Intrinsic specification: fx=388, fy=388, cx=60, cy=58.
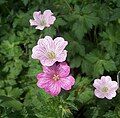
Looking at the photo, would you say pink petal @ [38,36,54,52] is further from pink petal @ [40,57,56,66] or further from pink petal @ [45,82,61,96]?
pink petal @ [45,82,61,96]

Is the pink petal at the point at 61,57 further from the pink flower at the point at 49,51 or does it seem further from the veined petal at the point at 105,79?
the veined petal at the point at 105,79

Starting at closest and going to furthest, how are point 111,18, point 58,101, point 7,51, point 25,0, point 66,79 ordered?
1. point 66,79
2. point 58,101
3. point 111,18
4. point 25,0
5. point 7,51

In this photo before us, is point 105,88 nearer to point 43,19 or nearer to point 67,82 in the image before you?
point 67,82

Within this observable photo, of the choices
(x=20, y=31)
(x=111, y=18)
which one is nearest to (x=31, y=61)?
(x=20, y=31)

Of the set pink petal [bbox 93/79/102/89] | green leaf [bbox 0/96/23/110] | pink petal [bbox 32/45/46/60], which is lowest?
green leaf [bbox 0/96/23/110]

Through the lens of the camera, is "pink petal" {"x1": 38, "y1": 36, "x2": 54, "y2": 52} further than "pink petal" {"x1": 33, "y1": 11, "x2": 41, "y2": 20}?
No

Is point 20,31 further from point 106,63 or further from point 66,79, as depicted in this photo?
point 66,79

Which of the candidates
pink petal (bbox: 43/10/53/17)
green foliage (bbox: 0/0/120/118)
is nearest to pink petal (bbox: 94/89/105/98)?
green foliage (bbox: 0/0/120/118)

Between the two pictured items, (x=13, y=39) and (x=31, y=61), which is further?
(x=13, y=39)

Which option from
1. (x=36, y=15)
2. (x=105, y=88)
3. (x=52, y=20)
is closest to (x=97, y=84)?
(x=105, y=88)
